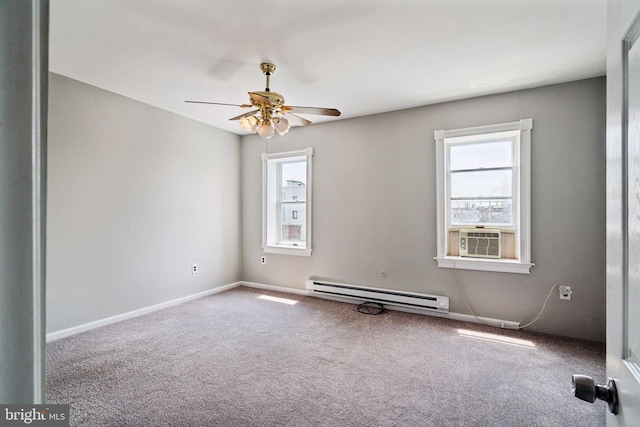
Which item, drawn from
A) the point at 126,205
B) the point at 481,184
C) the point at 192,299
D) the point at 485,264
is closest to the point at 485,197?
the point at 481,184

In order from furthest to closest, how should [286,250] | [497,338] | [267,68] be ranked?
[286,250] < [497,338] < [267,68]

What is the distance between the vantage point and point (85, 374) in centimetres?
231

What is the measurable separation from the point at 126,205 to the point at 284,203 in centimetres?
220

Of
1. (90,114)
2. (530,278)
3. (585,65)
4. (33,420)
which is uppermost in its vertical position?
(585,65)

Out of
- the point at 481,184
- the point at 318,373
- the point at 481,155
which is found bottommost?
the point at 318,373

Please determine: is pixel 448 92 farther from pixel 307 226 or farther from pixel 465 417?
pixel 465 417

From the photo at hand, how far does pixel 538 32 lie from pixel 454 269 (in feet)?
7.81

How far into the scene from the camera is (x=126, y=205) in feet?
11.5

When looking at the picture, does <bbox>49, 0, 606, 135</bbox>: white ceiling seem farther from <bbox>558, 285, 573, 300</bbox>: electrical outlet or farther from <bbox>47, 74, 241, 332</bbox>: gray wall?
<bbox>558, 285, 573, 300</bbox>: electrical outlet

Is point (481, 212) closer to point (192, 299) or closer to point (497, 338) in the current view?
point (497, 338)

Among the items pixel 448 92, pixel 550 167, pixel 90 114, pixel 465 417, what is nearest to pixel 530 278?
pixel 550 167

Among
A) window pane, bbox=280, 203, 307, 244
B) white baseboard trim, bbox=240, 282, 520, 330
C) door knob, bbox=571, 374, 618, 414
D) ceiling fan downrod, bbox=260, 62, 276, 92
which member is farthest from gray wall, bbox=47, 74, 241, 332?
door knob, bbox=571, 374, 618, 414

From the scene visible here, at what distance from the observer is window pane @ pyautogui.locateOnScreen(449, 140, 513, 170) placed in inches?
134

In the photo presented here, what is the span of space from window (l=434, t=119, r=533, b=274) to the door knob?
113 inches
